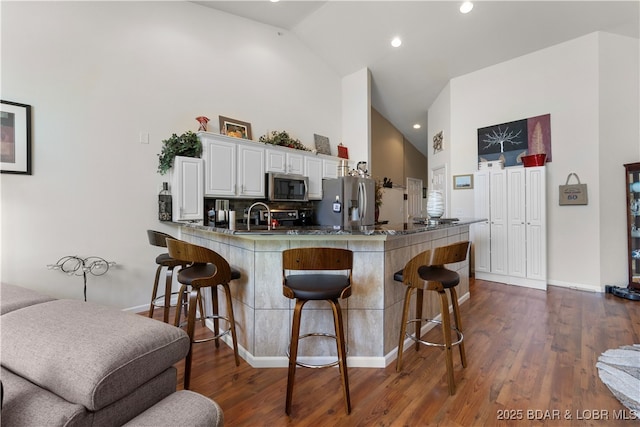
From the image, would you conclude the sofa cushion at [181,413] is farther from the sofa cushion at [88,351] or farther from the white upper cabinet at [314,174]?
the white upper cabinet at [314,174]

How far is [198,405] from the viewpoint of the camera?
0.99 metres

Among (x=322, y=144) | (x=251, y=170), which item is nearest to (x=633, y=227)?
(x=322, y=144)

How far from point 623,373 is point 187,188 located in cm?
425

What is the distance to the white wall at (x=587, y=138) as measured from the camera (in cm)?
414

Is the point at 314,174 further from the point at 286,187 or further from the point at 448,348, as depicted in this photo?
the point at 448,348

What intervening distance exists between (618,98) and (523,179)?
1555 millimetres

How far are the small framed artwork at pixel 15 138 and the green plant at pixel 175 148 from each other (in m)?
1.14

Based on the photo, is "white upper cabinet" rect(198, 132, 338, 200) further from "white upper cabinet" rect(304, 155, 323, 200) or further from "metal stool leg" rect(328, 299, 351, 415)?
"metal stool leg" rect(328, 299, 351, 415)

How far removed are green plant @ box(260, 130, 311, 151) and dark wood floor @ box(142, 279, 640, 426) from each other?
3001 millimetres

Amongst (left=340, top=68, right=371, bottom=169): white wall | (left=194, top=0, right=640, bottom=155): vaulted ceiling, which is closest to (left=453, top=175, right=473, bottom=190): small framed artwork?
(left=340, top=68, right=371, bottom=169): white wall

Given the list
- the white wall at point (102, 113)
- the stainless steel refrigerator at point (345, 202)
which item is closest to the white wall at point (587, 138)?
the stainless steel refrigerator at point (345, 202)

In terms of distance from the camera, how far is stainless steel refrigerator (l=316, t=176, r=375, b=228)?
16.5ft

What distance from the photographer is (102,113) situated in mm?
3209

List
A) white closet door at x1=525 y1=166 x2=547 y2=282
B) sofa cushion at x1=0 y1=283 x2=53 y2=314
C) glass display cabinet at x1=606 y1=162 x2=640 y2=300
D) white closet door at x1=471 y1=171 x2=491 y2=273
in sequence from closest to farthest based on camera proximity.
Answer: sofa cushion at x1=0 y1=283 x2=53 y2=314 → glass display cabinet at x1=606 y1=162 x2=640 y2=300 → white closet door at x1=525 y1=166 x2=547 y2=282 → white closet door at x1=471 y1=171 x2=491 y2=273
